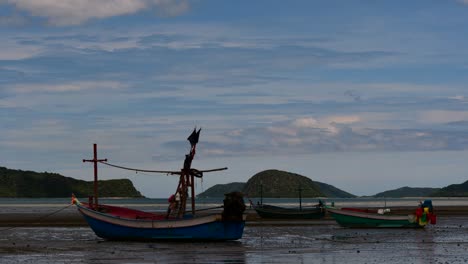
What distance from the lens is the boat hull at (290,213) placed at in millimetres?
85438

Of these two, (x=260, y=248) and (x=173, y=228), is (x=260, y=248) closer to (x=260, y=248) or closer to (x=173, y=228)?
(x=260, y=248)

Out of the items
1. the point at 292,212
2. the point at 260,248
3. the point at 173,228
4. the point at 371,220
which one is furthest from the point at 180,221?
the point at 292,212

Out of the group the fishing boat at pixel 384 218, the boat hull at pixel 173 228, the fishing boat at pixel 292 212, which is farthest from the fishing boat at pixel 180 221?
the fishing boat at pixel 292 212

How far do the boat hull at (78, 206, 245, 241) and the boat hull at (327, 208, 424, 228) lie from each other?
18.4 meters

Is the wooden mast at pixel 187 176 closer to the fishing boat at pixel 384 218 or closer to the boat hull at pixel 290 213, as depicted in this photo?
the fishing boat at pixel 384 218

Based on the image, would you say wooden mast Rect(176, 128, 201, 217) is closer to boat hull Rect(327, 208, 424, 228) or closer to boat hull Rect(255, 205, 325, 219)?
boat hull Rect(327, 208, 424, 228)

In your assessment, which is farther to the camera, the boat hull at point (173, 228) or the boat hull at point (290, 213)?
the boat hull at point (290, 213)

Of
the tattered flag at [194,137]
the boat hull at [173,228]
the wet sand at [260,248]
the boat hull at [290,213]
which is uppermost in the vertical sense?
the tattered flag at [194,137]

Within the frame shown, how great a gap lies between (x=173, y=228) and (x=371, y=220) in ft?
68.9

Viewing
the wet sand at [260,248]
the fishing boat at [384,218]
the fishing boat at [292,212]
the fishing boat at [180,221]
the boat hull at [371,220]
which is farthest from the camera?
the fishing boat at [292,212]

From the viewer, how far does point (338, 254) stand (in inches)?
1571

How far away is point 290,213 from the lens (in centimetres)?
8631

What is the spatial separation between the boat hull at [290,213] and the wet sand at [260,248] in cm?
2667

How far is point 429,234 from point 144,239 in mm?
18106
